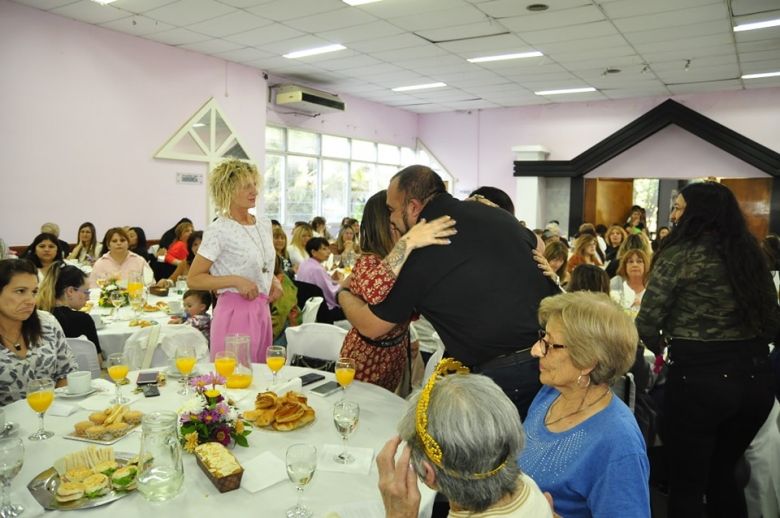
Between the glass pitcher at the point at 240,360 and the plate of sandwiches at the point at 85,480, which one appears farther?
the glass pitcher at the point at 240,360

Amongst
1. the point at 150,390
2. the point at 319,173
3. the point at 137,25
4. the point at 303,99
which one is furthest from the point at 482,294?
the point at 319,173

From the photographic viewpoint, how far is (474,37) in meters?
7.49

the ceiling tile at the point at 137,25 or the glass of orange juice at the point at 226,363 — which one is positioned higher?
the ceiling tile at the point at 137,25

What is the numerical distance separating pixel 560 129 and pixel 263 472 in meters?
12.2

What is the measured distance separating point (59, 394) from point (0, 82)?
5.85 meters

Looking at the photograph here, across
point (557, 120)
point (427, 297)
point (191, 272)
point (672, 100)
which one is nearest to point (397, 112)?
point (557, 120)

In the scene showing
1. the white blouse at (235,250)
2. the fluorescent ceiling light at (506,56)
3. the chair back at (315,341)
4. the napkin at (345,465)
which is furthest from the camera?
the fluorescent ceiling light at (506,56)

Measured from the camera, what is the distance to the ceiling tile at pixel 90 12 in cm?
655

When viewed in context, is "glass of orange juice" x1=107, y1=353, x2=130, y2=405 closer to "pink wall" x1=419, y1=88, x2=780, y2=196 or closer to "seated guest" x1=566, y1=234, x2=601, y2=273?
"seated guest" x1=566, y1=234, x2=601, y2=273

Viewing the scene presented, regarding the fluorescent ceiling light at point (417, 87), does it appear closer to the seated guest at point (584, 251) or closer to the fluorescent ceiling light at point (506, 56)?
the fluorescent ceiling light at point (506, 56)

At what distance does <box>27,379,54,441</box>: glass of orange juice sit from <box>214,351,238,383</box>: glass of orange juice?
617mm

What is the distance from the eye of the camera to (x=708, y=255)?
2461 mm

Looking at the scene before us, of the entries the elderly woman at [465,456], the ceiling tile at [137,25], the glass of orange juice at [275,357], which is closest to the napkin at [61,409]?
the glass of orange juice at [275,357]

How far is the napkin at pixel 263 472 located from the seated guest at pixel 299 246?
557 centimetres
